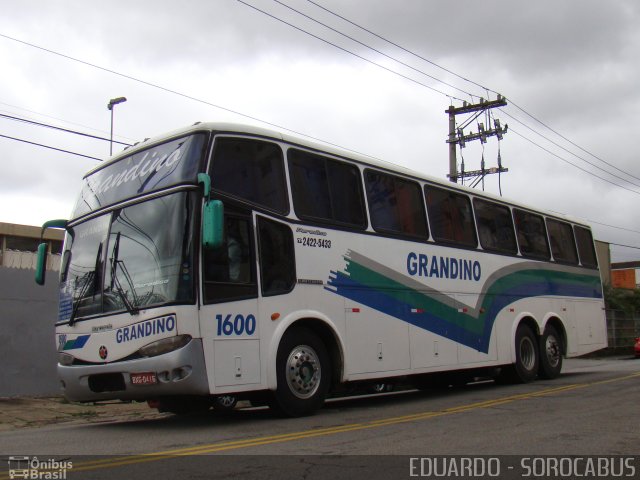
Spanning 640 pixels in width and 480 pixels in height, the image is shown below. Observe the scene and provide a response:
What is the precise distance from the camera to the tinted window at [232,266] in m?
7.75

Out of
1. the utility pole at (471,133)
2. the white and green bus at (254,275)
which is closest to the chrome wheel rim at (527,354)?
the white and green bus at (254,275)

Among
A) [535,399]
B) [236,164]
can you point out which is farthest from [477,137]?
[236,164]

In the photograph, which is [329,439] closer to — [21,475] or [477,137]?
[21,475]

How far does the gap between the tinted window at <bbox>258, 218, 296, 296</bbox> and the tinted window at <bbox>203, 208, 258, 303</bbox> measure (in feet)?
0.58

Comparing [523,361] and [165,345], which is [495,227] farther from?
[165,345]

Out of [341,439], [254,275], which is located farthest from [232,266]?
[341,439]

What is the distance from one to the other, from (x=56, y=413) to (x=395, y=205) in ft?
23.0

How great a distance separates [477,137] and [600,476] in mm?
23504

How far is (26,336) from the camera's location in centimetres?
1408

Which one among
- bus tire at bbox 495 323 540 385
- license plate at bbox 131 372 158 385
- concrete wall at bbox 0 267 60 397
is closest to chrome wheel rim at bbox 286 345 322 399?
license plate at bbox 131 372 158 385

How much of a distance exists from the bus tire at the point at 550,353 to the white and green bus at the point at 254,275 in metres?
3.03

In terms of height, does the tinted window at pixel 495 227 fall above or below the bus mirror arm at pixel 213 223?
above

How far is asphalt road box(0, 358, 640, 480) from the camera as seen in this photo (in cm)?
552

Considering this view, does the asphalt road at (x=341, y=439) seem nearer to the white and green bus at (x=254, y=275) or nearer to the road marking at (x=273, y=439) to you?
the road marking at (x=273, y=439)
